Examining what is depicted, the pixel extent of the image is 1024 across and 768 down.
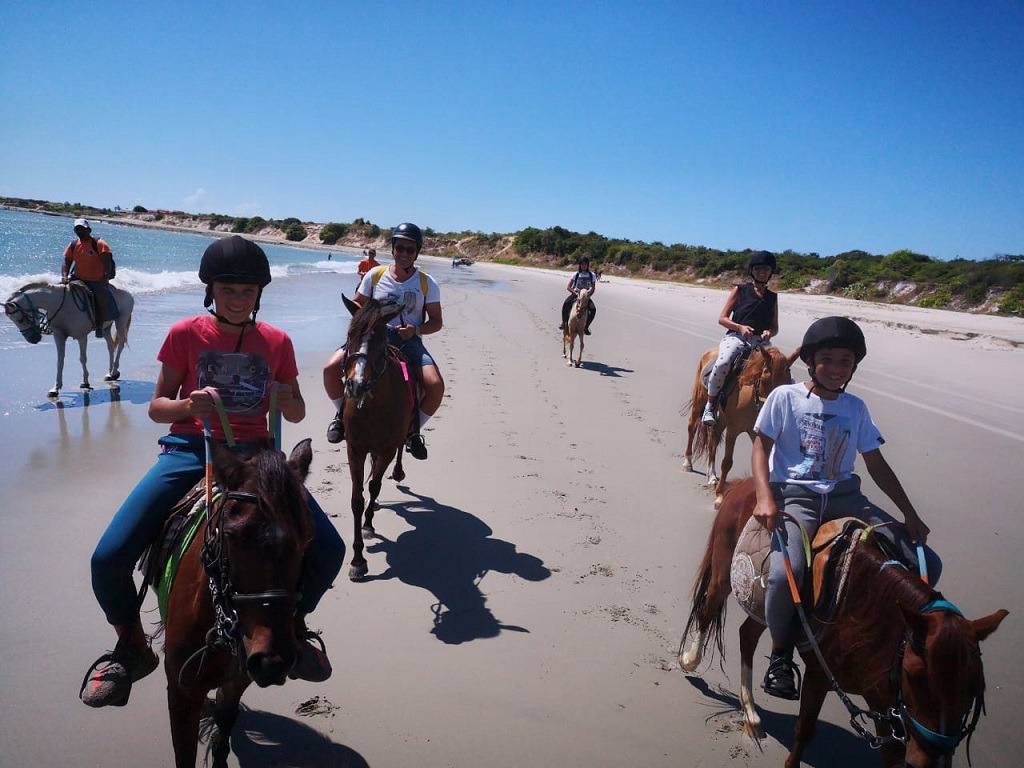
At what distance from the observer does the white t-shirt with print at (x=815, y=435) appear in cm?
318

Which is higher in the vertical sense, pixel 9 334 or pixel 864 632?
pixel 864 632

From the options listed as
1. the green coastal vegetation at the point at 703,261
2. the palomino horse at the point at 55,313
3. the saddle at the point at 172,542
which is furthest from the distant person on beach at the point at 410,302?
the green coastal vegetation at the point at 703,261

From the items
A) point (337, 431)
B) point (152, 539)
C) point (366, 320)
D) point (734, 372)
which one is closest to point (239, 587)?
point (152, 539)

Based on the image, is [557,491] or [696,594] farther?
[557,491]

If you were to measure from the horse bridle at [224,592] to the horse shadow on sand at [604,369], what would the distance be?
11.2 metres

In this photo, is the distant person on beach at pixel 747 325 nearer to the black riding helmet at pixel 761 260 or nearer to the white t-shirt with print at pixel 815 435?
the black riding helmet at pixel 761 260

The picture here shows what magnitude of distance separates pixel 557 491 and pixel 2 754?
471 centimetres

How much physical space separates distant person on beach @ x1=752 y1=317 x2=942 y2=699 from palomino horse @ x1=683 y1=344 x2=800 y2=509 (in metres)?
2.65

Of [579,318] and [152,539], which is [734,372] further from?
[579,318]

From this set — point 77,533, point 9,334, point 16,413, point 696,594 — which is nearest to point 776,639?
point 696,594

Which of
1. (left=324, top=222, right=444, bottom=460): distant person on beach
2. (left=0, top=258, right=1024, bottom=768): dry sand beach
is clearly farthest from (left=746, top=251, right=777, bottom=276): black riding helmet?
(left=324, top=222, right=444, bottom=460): distant person on beach

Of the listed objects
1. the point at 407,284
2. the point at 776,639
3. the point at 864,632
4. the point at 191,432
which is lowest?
→ the point at 776,639

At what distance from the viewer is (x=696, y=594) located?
3.77 metres

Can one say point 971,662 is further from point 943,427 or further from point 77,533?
point 943,427
